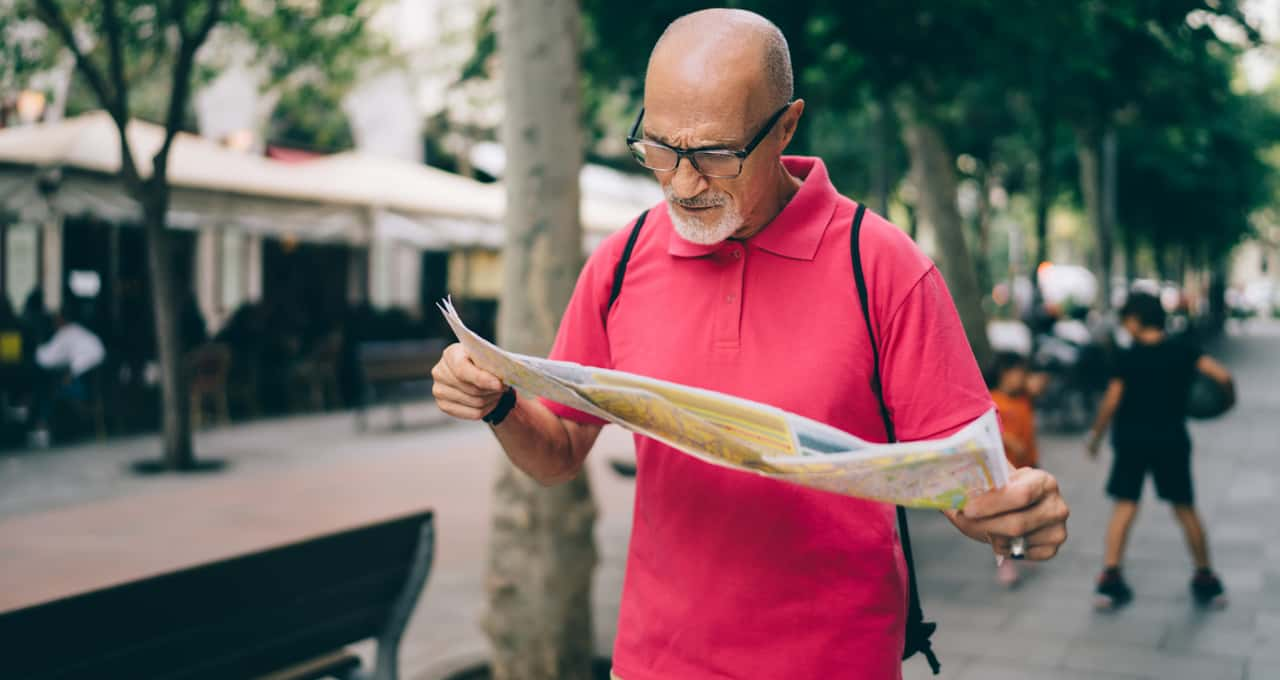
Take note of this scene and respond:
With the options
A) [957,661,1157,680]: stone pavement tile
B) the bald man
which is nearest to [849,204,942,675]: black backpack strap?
the bald man

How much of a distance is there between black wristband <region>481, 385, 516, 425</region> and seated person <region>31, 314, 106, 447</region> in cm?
1125

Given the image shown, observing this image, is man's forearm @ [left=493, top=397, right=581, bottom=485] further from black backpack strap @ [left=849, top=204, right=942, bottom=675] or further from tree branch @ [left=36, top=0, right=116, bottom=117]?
tree branch @ [left=36, top=0, right=116, bottom=117]

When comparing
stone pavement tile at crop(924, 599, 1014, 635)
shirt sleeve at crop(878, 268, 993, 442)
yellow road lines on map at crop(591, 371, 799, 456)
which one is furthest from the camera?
stone pavement tile at crop(924, 599, 1014, 635)

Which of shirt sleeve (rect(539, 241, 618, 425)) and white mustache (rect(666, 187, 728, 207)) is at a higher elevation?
white mustache (rect(666, 187, 728, 207))

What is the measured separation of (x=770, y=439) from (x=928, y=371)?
0.34 m

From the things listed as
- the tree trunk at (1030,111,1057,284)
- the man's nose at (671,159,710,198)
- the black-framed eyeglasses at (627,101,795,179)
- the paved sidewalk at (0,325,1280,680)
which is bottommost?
the paved sidewalk at (0,325,1280,680)

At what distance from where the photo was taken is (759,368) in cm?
189

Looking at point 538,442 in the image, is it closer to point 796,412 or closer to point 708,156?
point 796,412

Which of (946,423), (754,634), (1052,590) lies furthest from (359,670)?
(1052,590)

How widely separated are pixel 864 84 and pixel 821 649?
6.21 metres

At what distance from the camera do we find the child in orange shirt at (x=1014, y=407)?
675 cm

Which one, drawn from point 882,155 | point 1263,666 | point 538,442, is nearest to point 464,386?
point 538,442

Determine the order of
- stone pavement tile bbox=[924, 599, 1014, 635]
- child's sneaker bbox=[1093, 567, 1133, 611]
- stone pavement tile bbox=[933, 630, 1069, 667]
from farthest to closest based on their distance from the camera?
child's sneaker bbox=[1093, 567, 1133, 611] < stone pavement tile bbox=[924, 599, 1014, 635] < stone pavement tile bbox=[933, 630, 1069, 667]

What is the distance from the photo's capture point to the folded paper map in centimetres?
Answer: 142
